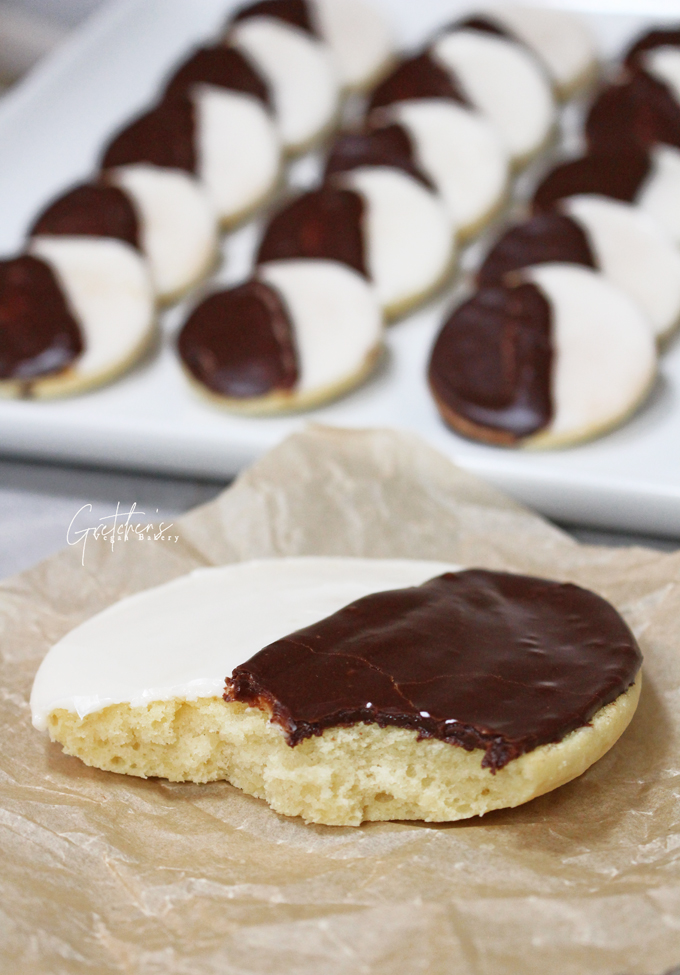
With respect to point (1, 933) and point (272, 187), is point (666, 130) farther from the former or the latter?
point (1, 933)

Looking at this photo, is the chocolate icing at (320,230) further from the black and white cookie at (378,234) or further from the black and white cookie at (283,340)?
the black and white cookie at (283,340)

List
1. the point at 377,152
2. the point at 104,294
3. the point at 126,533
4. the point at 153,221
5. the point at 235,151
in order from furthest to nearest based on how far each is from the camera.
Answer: the point at 235,151
the point at 377,152
the point at 153,221
the point at 104,294
the point at 126,533

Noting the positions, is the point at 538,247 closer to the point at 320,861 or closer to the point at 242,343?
the point at 242,343

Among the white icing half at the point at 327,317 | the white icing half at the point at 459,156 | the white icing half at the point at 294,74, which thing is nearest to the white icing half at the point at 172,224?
the white icing half at the point at 327,317

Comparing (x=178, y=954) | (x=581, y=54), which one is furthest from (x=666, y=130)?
(x=178, y=954)

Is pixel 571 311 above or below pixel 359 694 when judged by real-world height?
above

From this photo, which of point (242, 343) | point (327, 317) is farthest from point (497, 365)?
point (242, 343)
